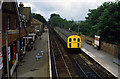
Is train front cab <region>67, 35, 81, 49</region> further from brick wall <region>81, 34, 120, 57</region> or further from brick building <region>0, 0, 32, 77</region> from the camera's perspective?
brick building <region>0, 0, 32, 77</region>

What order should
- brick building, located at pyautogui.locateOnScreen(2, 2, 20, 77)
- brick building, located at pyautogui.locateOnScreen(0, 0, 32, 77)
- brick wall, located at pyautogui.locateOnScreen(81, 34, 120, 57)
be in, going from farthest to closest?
brick wall, located at pyautogui.locateOnScreen(81, 34, 120, 57)
brick building, located at pyautogui.locateOnScreen(2, 2, 20, 77)
brick building, located at pyautogui.locateOnScreen(0, 0, 32, 77)

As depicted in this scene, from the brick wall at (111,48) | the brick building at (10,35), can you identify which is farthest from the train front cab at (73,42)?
the brick building at (10,35)

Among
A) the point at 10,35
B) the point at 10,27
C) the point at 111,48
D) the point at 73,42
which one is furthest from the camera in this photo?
the point at 73,42

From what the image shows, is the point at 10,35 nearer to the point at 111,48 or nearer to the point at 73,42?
the point at 73,42

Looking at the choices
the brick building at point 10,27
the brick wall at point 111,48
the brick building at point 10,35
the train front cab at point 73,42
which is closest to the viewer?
the brick building at point 10,35

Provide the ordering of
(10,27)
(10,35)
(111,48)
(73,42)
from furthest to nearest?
(73,42) < (111,48) < (10,27) < (10,35)

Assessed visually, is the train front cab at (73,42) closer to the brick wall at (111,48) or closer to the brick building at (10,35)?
the brick wall at (111,48)

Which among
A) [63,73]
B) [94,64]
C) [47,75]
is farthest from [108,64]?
[47,75]

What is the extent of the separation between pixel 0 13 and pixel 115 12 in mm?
16018

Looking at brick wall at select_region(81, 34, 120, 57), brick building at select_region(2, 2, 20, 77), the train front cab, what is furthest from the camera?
the train front cab

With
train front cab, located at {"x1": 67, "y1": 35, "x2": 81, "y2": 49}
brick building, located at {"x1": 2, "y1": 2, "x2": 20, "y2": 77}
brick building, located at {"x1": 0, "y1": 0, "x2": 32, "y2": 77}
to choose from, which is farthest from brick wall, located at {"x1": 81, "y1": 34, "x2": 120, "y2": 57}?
brick building, located at {"x1": 2, "y1": 2, "x2": 20, "y2": 77}

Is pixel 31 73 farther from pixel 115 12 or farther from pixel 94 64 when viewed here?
pixel 115 12

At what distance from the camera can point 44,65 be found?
48.7 ft

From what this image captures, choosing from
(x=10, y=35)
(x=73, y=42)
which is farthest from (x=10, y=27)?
(x=73, y=42)
